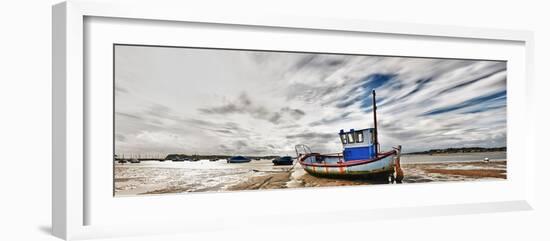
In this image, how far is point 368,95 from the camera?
6.33 meters

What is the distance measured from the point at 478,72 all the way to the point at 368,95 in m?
1.26

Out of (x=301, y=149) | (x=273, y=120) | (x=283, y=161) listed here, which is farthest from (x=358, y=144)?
(x=273, y=120)

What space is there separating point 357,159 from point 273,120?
36.1 inches

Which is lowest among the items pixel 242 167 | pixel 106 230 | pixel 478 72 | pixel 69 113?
pixel 106 230

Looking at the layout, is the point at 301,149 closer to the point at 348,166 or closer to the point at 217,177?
the point at 348,166

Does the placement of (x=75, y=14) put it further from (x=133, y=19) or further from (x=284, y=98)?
(x=284, y=98)

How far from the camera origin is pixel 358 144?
627cm

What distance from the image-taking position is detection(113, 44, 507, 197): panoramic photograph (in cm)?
564

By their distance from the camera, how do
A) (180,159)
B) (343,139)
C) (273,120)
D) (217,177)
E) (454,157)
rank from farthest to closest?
(454,157) < (343,139) < (273,120) < (217,177) < (180,159)

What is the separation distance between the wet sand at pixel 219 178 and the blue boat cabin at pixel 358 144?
0.24 m

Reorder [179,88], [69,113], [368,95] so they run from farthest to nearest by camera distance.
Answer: [368,95] → [179,88] → [69,113]

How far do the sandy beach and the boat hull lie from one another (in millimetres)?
57

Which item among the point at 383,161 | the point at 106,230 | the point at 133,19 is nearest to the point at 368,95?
the point at 383,161

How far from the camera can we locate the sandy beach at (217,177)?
5.61m
